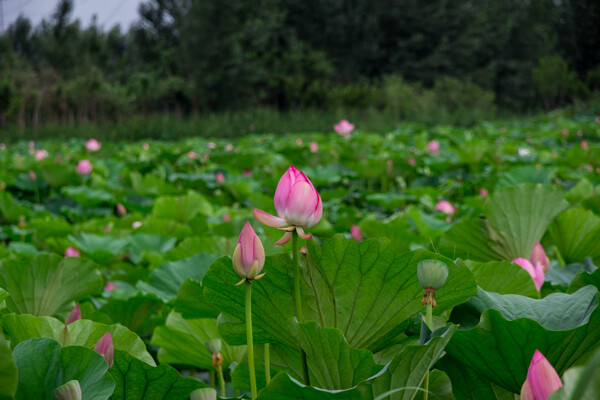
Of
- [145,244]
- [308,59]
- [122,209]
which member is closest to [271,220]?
[145,244]

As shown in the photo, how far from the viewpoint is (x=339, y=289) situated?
0.53 m

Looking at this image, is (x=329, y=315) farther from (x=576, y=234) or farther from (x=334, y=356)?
(x=576, y=234)

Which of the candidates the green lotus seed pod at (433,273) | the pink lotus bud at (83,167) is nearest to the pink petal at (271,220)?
the green lotus seed pod at (433,273)

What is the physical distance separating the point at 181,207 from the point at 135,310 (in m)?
1.01

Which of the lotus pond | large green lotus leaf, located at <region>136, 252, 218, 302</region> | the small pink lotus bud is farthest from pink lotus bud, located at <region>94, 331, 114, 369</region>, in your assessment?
the small pink lotus bud

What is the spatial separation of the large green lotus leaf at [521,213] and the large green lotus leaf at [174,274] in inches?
19.4

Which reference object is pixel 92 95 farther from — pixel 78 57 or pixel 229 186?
pixel 229 186

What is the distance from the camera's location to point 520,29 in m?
31.5

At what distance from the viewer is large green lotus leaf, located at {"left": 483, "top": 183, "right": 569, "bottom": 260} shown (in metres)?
0.99

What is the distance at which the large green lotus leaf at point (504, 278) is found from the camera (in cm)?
60

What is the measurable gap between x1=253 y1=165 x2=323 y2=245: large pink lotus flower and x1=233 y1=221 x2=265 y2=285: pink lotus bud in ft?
0.11

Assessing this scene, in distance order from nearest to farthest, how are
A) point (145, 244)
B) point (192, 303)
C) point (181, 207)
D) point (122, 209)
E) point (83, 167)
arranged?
point (192, 303) < point (145, 244) < point (181, 207) < point (122, 209) < point (83, 167)

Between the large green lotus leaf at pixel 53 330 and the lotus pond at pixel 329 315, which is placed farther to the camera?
the large green lotus leaf at pixel 53 330

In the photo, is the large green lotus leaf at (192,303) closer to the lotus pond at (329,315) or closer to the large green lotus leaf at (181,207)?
the lotus pond at (329,315)
